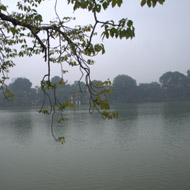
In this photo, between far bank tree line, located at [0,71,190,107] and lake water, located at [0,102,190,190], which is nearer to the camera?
lake water, located at [0,102,190,190]

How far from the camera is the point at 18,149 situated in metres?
15.2

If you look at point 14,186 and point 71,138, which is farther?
point 71,138

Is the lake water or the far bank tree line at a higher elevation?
the far bank tree line

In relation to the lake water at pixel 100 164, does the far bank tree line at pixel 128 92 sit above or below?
above

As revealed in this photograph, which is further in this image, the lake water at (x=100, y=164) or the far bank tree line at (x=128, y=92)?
the far bank tree line at (x=128, y=92)

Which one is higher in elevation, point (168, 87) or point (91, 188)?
point (168, 87)

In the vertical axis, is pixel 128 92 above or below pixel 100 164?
above

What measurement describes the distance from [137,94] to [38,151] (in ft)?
219

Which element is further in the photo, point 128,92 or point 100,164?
point 128,92

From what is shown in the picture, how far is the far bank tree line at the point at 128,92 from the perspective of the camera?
7638cm

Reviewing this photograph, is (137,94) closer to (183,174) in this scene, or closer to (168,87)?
(168,87)

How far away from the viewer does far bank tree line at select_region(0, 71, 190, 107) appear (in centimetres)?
7638

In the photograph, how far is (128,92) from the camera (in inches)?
3137

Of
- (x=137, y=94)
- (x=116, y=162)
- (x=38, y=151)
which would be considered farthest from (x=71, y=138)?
(x=137, y=94)
